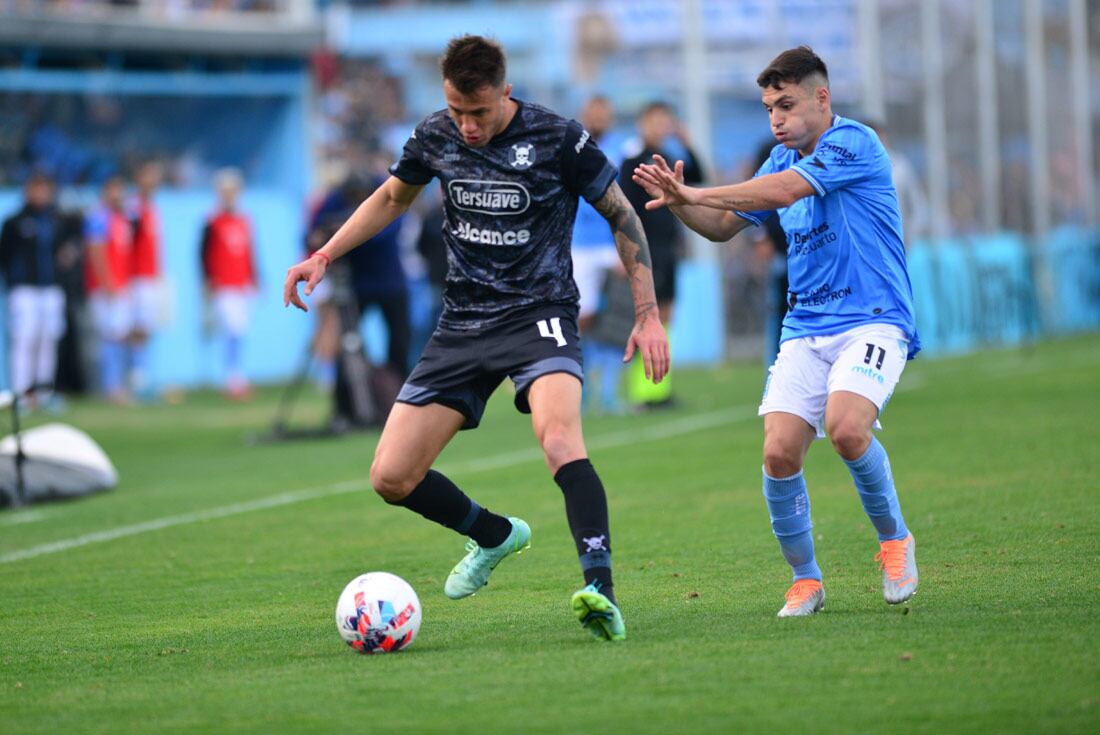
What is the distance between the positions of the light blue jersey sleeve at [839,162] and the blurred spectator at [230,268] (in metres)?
16.2

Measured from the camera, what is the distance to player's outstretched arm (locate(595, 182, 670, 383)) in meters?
6.80

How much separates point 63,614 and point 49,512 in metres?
4.30

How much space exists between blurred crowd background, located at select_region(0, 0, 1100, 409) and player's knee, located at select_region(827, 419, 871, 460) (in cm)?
1448

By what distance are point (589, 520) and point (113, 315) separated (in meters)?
16.6

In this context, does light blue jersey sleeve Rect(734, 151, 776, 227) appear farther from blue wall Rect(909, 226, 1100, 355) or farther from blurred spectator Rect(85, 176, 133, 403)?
blue wall Rect(909, 226, 1100, 355)

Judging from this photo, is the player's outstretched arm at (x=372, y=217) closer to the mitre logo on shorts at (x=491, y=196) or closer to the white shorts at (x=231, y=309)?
the mitre logo on shorts at (x=491, y=196)

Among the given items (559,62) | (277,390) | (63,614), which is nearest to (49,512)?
(63,614)

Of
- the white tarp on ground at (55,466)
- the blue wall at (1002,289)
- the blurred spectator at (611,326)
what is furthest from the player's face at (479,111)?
the blue wall at (1002,289)

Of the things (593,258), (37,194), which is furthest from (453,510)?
(37,194)

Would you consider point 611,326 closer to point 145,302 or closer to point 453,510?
point 145,302

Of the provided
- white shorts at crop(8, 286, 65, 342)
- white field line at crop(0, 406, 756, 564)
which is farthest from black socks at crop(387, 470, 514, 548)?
white shorts at crop(8, 286, 65, 342)

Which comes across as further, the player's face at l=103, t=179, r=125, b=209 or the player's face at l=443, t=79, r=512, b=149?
the player's face at l=103, t=179, r=125, b=209

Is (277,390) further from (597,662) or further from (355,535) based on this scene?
(597,662)

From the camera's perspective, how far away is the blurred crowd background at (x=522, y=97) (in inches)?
945
